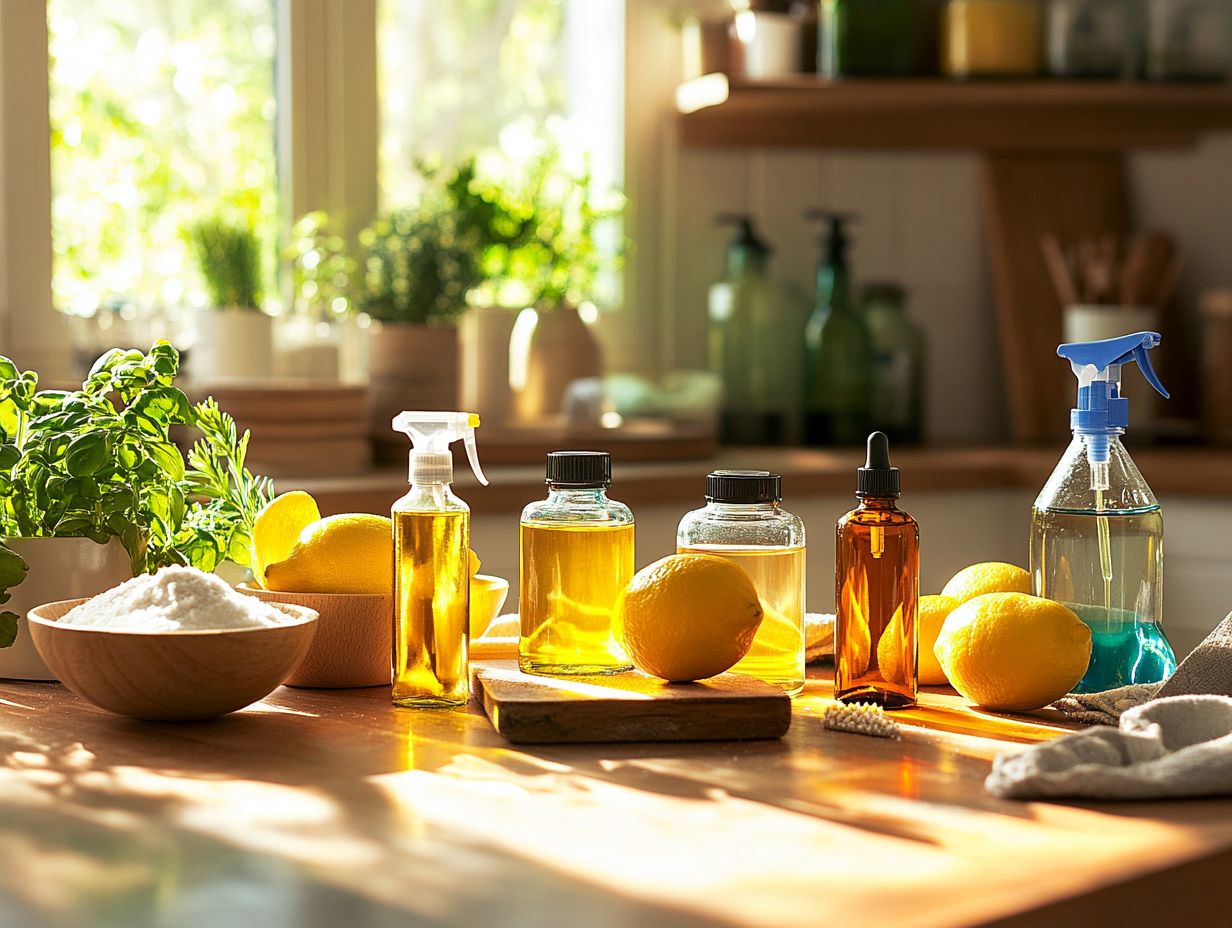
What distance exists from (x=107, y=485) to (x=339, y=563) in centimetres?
17

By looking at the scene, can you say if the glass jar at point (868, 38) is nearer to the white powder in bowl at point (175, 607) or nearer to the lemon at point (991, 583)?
the lemon at point (991, 583)

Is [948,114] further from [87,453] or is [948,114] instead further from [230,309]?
[87,453]

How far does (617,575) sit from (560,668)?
0.07m

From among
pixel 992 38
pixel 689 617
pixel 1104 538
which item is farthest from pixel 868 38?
pixel 689 617

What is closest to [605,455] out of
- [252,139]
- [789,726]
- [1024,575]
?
[789,726]

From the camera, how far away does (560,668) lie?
3.41ft

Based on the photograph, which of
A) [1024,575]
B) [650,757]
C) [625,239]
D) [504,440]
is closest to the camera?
[650,757]

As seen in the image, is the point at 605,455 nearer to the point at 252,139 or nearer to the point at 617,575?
the point at 617,575

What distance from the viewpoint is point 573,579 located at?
103cm

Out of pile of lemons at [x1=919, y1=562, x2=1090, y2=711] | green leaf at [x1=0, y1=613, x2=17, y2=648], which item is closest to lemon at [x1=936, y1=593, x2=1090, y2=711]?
pile of lemons at [x1=919, y1=562, x2=1090, y2=711]

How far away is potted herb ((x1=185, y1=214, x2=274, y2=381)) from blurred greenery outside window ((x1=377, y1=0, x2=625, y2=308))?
39cm

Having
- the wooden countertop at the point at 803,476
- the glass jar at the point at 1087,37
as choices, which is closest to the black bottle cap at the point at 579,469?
the wooden countertop at the point at 803,476

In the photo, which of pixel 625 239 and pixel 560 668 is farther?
pixel 625 239

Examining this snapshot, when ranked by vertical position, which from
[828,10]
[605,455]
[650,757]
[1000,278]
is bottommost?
[650,757]
